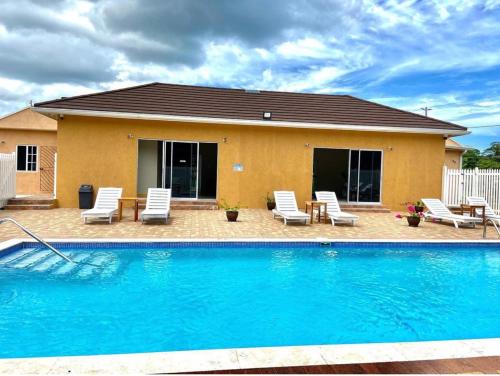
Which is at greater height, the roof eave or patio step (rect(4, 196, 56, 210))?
the roof eave

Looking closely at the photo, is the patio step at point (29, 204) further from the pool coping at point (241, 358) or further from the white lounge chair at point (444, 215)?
the white lounge chair at point (444, 215)

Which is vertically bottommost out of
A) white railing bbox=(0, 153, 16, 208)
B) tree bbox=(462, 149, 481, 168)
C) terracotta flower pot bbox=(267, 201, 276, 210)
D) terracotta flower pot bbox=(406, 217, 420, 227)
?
terracotta flower pot bbox=(406, 217, 420, 227)

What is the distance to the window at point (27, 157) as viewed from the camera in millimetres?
19656

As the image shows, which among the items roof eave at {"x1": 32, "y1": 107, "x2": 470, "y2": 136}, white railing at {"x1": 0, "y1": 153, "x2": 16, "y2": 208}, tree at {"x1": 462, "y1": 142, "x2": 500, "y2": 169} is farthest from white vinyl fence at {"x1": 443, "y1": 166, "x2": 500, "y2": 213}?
tree at {"x1": 462, "y1": 142, "x2": 500, "y2": 169}

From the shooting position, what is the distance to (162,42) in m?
15.3

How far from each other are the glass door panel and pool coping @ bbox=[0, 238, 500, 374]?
478 inches

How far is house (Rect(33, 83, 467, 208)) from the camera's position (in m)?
14.6

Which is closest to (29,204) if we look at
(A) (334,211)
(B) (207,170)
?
(B) (207,170)

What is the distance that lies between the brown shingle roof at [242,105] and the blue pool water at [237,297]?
292 inches

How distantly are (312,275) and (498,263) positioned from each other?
4367 mm

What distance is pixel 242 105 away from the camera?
54.2 ft

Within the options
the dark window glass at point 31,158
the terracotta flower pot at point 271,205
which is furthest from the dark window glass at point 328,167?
the dark window glass at point 31,158

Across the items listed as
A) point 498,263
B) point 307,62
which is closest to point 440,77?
point 307,62

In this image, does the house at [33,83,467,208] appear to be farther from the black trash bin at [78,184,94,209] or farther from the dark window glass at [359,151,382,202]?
the black trash bin at [78,184,94,209]
